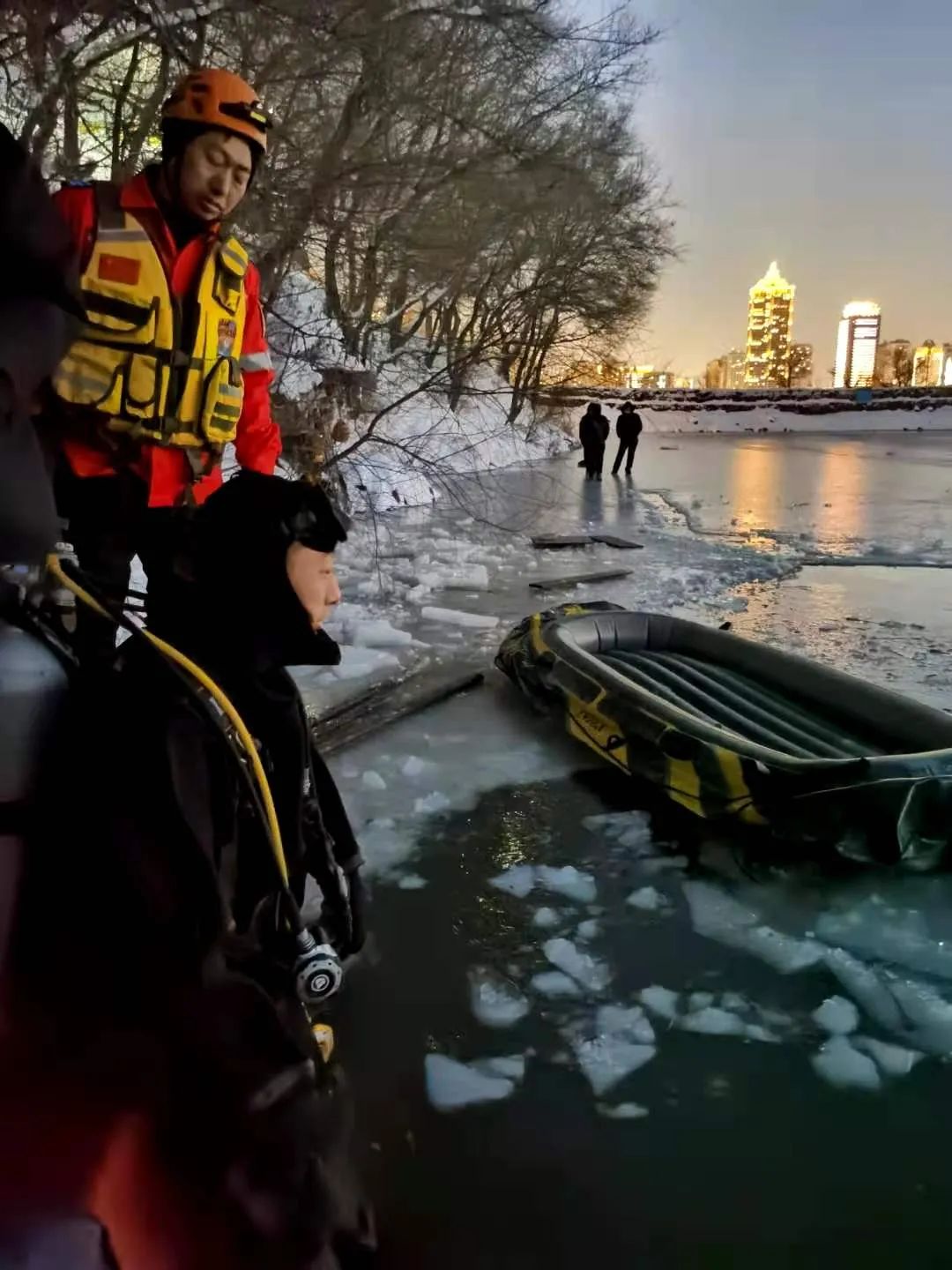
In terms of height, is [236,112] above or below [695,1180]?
above

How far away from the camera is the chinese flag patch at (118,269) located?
2.19m

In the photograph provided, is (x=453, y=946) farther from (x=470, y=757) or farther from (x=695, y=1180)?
(x=470, y=757)

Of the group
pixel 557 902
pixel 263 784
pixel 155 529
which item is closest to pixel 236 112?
pixel 155 529

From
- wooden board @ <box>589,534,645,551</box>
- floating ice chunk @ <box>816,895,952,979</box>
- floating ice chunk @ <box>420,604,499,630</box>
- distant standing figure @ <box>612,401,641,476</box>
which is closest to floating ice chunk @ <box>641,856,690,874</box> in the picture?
floating ice chunk @ <box>816,895,952,979</box>

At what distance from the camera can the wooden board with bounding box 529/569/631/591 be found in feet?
24.5

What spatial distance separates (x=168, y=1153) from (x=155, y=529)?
120 centimetres

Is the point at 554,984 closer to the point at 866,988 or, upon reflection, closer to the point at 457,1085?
the point at 457,1085

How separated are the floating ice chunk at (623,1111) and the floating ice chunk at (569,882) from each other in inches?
33.3

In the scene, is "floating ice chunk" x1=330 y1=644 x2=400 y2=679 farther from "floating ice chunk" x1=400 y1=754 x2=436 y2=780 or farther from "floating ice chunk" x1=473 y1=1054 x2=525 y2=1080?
"floating ice chunk" x1=473 y1=1054 x2=525 y2=1080

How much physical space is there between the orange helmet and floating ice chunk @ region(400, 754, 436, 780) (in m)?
2.32

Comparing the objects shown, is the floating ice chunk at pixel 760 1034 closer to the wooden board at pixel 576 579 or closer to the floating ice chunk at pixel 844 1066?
the floating ice chunk at pixel 844 1066

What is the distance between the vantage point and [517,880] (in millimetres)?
3000

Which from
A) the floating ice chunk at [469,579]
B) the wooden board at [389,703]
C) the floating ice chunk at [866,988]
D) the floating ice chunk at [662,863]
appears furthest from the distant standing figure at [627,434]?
the floating ice chunk at [866,988]

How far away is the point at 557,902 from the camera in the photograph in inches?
114
